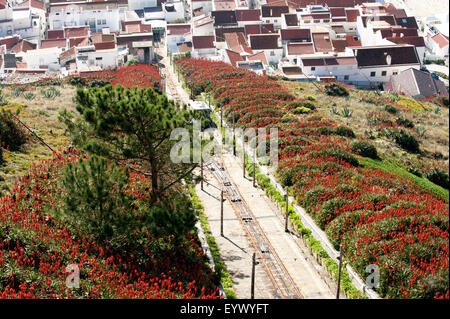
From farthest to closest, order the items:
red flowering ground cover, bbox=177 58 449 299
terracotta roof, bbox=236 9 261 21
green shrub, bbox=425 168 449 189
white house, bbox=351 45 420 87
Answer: terracotta roof, bbox=236 9 261 21
white house, bbox=351 45 420 87
green shrub, bbox=425 168 449 189
red flowering ground cover, bbox=177 58 449 299

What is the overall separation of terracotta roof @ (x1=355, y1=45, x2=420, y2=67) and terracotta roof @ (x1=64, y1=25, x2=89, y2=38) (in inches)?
1276

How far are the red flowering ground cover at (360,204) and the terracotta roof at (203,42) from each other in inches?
1105

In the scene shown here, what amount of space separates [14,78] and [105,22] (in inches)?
953

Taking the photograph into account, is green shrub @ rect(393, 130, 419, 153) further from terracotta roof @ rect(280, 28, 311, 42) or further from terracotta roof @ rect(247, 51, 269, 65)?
terracotta roof @ rect(280, 28, 311, 42)

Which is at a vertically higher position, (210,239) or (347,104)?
(347,104)

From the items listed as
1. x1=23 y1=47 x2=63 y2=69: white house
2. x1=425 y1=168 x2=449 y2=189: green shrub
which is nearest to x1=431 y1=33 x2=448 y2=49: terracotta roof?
x1=23 y1=47 x2=63 y2=69: white house

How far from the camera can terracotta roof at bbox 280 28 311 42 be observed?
59912 mm

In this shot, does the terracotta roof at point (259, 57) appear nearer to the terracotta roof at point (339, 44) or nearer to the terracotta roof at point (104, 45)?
the terracotta roof at point (339, 44)

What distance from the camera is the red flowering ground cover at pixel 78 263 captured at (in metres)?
13.9

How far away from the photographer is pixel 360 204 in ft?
61.1

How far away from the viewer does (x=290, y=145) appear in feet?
81.3

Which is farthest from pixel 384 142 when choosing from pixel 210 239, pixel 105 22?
pixel 105 22

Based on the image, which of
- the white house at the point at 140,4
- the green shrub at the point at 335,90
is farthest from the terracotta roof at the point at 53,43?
the green shrub at the point at 335,90
